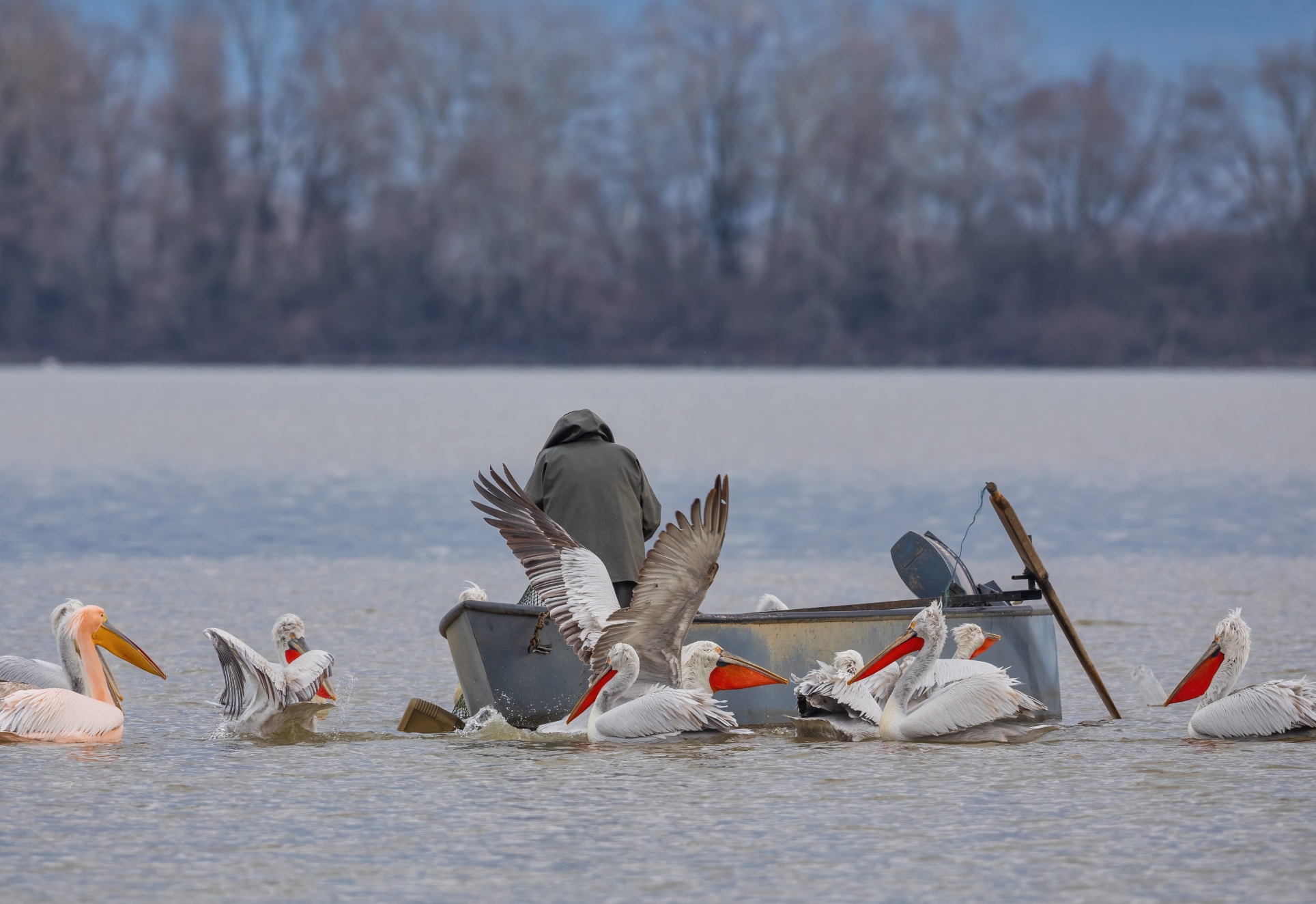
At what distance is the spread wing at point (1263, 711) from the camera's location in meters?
8.46

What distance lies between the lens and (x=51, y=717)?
8430mm

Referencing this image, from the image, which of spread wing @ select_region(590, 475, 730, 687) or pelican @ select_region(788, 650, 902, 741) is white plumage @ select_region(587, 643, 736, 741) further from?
pelican @ select_region(788, 650, 902, 741)

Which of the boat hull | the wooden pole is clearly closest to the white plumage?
the boat hull

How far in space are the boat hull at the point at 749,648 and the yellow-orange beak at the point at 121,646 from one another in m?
1.42

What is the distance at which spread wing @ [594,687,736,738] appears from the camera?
8.27m

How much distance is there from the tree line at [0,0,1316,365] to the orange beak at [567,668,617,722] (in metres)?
52.0

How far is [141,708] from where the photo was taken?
960cm

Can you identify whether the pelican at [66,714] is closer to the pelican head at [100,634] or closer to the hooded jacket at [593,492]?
the pelican head at [100,634]

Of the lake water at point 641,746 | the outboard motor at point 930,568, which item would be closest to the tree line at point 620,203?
the lake water at point 641,746

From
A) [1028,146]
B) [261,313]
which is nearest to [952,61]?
[1028,146]

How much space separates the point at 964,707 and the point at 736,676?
3.43 ft

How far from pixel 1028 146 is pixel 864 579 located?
50.2m

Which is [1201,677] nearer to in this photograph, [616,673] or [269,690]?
[616,673]

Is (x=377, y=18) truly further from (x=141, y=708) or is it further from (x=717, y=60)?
(x=141, y=708)
